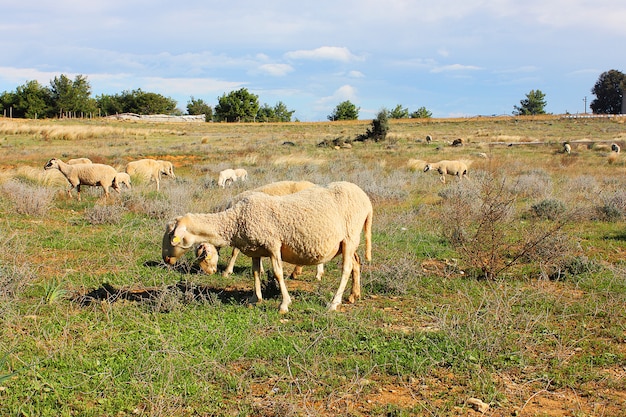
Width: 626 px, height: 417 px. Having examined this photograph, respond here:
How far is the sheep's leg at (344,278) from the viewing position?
659 centimetres

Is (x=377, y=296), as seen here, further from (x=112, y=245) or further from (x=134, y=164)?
(x=134, y=164)

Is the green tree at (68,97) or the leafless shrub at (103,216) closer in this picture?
the leafless shrub at (103,216)

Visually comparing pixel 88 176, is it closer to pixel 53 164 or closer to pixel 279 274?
pixel 53 164

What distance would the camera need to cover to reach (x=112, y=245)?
962 centimetres

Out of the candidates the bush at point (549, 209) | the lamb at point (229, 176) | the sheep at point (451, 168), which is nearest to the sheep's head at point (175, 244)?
the bush at point (549, 209)

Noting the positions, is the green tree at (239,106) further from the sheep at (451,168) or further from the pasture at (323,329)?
the pasture at (323,329)

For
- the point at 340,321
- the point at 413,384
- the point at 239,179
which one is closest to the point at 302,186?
the point at 340,321

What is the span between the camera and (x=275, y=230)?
20.9ft

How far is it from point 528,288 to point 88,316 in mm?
5830

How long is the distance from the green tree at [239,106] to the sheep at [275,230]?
8922 centimetres

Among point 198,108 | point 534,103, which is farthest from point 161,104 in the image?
point 534,103

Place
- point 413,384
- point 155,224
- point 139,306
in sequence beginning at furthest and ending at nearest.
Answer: point 155,224 < point 139,306 < point 413,384

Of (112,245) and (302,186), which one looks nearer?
(302,186)

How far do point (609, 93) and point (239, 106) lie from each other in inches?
2852
